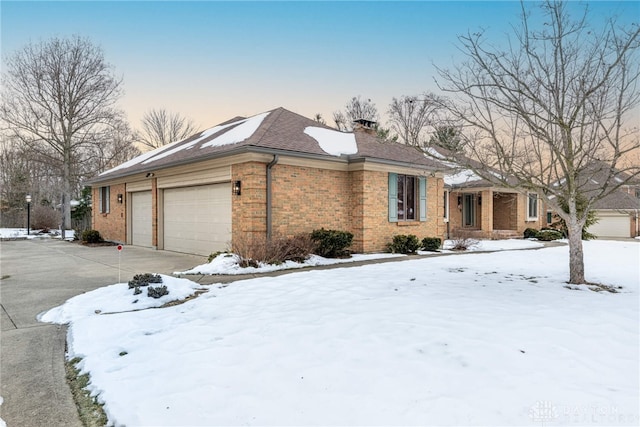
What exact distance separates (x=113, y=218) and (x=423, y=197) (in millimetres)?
13963

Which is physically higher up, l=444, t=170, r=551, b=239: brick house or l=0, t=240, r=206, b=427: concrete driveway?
l=444, t=170, r=551, b=239: brick house

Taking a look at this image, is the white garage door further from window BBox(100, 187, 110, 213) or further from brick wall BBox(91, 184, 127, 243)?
window BBox(100, 187, 110, 213)

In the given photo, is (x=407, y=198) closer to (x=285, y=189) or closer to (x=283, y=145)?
(x=285, y=189)

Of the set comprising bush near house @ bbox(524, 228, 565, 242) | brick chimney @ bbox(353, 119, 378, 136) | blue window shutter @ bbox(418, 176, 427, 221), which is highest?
brick chimney @ bbox(353, 119, 378, 136)

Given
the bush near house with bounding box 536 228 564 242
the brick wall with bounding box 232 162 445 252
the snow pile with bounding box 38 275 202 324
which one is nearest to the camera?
the snow pile with bounding box 38 275 202 324

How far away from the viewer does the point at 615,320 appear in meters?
4.64

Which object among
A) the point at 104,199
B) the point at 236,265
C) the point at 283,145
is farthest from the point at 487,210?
the point at 104,199

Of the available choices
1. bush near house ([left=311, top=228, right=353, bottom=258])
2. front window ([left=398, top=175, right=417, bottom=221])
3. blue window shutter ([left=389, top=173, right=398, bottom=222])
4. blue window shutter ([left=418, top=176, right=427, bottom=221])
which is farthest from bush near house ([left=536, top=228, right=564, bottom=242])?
bush near house ([left=311, top=228, right=353, bottom=258])

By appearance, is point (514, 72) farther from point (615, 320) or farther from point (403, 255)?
point (403, 255)

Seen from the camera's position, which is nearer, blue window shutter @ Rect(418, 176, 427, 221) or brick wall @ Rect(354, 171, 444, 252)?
brick wall @ Rect(354, 171, 444, 252)

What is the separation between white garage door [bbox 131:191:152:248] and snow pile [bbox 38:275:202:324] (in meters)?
9.13

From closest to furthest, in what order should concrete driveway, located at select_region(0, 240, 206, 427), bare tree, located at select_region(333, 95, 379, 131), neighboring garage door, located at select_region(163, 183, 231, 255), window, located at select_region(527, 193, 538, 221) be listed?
concrete driveway, located at select_region(0, 240, 206, 427) < neighboring garage door, located at select_region(163, 183, 231, 255) < window, located at select_region(527, 193, 538, 221) < bare tree, located at select_region(333, 95, 379, 131)

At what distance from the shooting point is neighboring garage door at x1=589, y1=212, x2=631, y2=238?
23.6 m

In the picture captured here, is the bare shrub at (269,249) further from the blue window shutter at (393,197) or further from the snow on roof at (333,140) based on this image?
the blue window shutter at (393,197)
